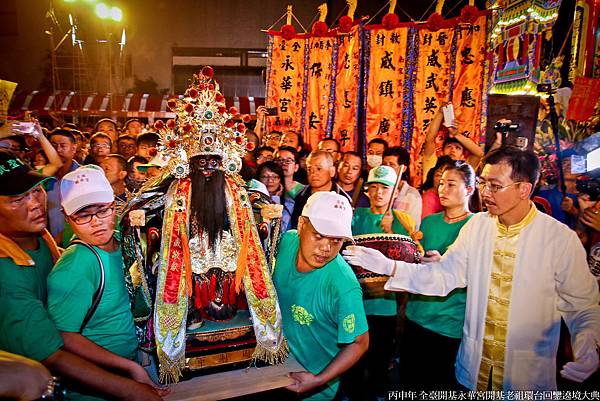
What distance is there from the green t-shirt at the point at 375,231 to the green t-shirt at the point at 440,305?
0.56 ft

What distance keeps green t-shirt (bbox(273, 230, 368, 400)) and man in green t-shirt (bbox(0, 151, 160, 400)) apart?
0.84m

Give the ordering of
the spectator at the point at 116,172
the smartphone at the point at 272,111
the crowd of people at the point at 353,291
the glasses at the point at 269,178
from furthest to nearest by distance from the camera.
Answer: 1. the smartphone at the point at 272,111
2. the glasses at the point at 269,178
3. the spectator at the point at 116,172
4. the crowd of people at the point at 353,291

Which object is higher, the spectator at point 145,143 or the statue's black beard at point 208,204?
the spectator at point 145,143

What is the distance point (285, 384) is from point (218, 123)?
5.18ft

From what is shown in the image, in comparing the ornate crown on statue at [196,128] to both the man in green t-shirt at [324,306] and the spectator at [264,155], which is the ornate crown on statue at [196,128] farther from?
the spectator at [264,155]

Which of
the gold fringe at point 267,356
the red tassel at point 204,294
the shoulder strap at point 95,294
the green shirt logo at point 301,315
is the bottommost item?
the gold fringe at point 267,356

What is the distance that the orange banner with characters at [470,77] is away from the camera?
5.83 meters

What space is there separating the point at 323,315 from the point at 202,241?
896mm

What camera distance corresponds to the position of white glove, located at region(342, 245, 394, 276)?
8.71 ft

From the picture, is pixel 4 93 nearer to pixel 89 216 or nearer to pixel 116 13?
pixel 89 216

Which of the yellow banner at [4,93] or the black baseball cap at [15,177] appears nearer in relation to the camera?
the black baseball cap at [15,177]

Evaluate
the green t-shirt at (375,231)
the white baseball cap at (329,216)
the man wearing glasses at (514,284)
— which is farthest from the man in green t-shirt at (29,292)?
the green t-shirt at (375,231)

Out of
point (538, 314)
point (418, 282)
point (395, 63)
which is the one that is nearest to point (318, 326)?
point (418, 282)

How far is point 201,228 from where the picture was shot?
100 inches
